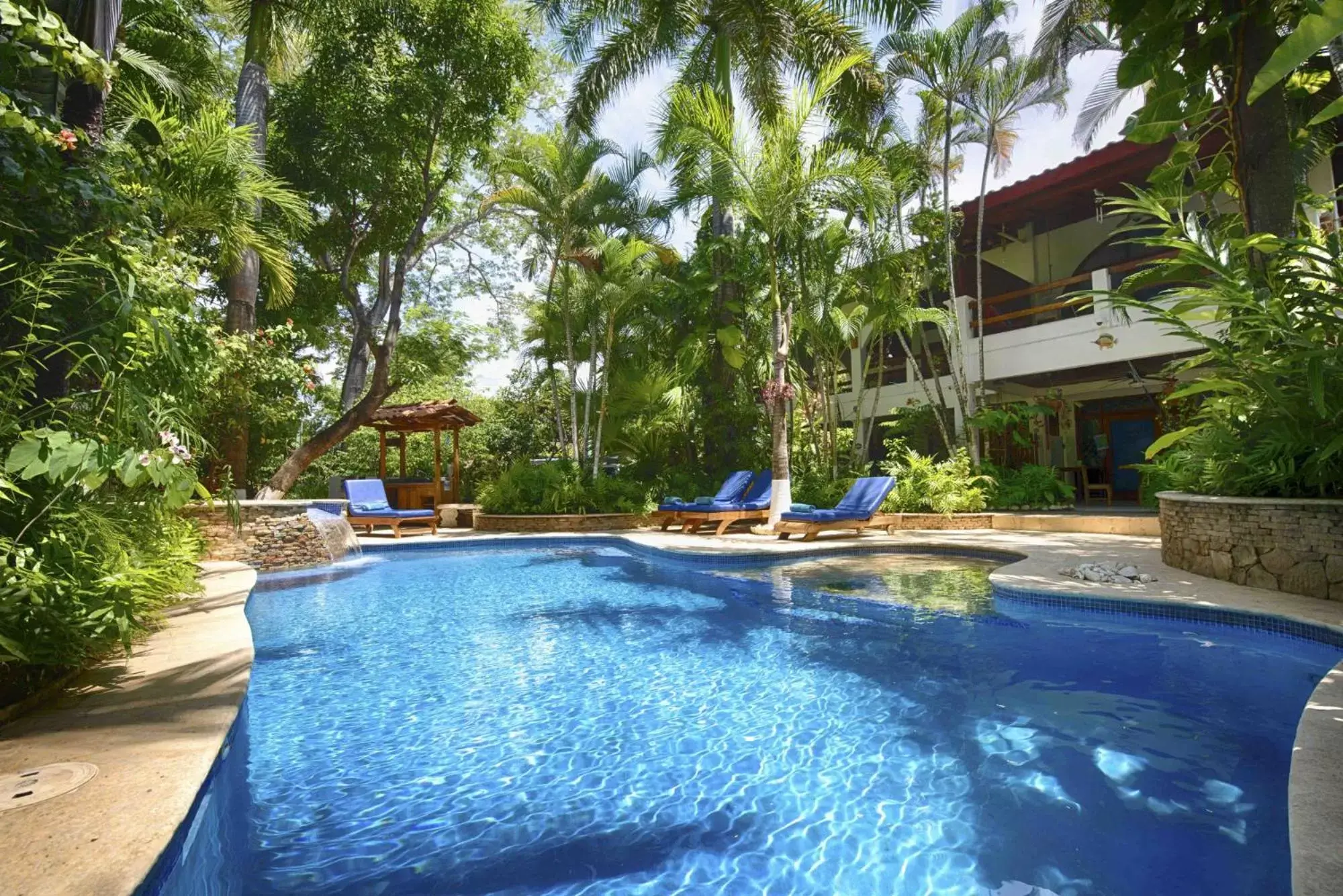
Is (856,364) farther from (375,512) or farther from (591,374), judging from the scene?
(375,512)

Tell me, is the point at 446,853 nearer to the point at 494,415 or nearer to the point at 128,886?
the point at 128,886

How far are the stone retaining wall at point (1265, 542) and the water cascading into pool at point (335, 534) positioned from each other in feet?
35.8

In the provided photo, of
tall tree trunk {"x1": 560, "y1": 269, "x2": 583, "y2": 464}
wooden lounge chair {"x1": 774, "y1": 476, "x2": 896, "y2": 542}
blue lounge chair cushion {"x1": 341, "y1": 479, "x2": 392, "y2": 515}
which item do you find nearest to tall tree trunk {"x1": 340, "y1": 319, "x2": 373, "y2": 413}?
blue lounge chair cushion {"x1": 341, "y1": 479, "x2": 392, "y2": 515}

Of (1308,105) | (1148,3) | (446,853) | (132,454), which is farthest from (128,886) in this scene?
(1308,105)

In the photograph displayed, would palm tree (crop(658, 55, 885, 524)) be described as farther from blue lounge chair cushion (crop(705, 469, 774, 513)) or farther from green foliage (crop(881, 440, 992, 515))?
green foliage (crop(881, 440, 992, 515))

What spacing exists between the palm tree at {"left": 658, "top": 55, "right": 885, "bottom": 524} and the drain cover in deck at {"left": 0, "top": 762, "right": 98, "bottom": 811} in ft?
33.6

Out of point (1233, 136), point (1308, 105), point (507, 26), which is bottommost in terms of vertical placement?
point (1233, 136)

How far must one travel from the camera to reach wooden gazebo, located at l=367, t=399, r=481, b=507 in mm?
15703

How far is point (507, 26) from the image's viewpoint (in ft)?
41.2

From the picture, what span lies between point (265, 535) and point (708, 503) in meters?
7.35

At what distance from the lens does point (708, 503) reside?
1325 centimetres

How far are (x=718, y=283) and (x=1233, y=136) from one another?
33.0 ft

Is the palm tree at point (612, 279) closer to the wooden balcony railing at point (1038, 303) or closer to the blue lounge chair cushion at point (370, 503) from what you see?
the blue lounge chair cushion at point (370, 503)

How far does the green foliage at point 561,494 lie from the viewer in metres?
14.6
